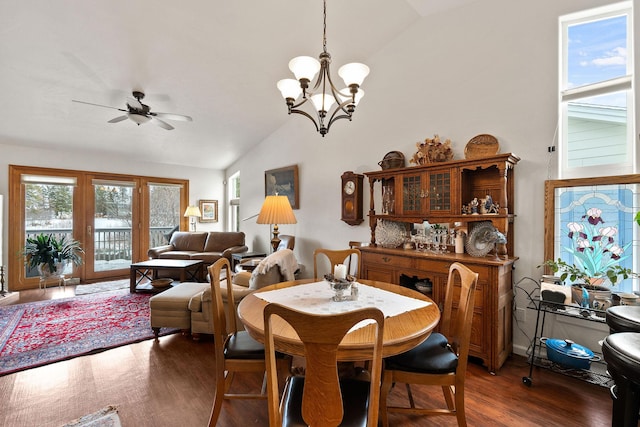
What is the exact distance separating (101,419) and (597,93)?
4267mm

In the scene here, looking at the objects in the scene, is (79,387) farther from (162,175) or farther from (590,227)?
(162,175)

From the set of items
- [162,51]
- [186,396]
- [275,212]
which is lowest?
[186,396]

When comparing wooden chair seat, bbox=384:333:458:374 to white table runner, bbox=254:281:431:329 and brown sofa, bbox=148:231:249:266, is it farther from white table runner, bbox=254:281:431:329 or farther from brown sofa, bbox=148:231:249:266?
brown sofa, bbox=148:231:249:266

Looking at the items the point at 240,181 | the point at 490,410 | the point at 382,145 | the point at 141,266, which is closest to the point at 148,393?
the point at 490,410

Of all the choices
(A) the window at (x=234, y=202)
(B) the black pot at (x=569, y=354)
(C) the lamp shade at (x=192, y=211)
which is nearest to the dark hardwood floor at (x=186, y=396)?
(B) the black pot at (x=569, y=354)

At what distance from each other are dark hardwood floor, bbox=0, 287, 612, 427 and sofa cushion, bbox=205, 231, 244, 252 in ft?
10.8

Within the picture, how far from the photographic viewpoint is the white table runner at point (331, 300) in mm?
1594

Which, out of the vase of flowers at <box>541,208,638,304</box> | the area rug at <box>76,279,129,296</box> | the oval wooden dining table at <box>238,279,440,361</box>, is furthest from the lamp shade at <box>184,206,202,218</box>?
the vase of flowers at <box>541,208,638,304</box>

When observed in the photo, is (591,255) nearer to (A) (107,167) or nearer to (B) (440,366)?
(B) (440,366)

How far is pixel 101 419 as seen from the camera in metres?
1.75

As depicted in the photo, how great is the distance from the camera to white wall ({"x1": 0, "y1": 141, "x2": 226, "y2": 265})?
456cm

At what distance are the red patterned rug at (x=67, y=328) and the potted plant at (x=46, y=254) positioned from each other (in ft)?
2.40

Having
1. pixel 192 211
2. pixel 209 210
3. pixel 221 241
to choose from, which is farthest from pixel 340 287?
pixel 209 210

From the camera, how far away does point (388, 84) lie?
356 cm
